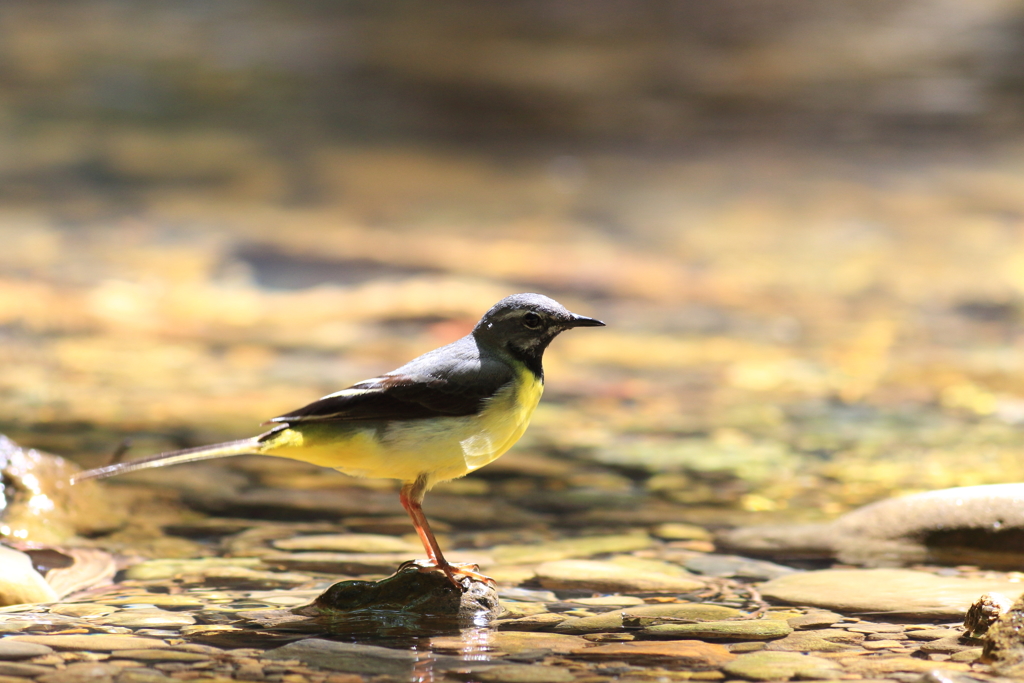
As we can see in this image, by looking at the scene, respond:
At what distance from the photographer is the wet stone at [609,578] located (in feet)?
14.2

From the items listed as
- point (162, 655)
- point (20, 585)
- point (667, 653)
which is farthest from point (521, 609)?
point (20, 585)

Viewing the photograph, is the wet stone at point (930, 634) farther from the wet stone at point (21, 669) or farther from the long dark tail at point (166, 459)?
→ the wet stone at point (21, 669)

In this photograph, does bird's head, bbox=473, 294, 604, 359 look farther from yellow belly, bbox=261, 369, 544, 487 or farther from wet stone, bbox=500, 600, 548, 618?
wet stone, bbox=500, 600, 548, 618

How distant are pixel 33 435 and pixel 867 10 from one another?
1389 centimetres

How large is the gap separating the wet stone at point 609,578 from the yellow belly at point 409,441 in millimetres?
661

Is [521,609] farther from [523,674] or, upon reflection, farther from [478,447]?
[523,674]

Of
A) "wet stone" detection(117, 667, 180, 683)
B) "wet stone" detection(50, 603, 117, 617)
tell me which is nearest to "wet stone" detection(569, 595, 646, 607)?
"wet stone" detection(117, 667, 180, 683)

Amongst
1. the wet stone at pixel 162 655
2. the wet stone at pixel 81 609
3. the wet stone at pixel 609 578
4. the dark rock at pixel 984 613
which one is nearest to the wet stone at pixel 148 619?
the wet stone at pixel 81 609

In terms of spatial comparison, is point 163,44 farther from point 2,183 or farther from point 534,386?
point 534,386

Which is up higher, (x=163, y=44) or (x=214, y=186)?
(x=163, y=44)

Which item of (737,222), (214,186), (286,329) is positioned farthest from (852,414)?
(214,186)

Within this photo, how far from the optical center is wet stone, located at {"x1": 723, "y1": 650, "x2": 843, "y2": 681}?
3.27 metres

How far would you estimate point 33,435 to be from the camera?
6363 mm

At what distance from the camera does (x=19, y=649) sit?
334 cm
